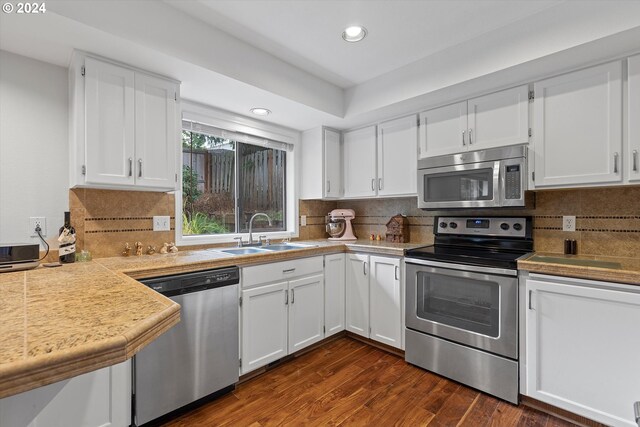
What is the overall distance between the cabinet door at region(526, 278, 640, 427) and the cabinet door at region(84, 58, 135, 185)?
2.61 meters

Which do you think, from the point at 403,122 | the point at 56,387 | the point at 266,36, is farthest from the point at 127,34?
the point at 403,122

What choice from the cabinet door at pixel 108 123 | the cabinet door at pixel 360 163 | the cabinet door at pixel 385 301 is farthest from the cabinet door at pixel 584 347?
the cabinet door at pixel 108 123

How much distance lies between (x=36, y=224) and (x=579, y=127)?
340cm

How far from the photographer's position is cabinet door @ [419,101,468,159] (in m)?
2.37

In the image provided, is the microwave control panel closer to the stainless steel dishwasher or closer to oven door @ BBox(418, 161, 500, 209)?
oven door @ BBox(418, 161, 500, 209)

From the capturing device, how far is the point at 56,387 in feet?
2.64

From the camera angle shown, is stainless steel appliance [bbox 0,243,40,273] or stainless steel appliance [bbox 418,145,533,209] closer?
stainless steel appliance [bbox 0,243,40,273]

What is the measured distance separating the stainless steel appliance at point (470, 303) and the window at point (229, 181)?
158cm

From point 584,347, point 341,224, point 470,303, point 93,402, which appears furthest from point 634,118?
point 93,402

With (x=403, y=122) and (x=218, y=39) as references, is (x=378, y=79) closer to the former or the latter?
(x=403, y=122)

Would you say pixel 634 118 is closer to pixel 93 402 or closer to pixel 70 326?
pixel 70 326

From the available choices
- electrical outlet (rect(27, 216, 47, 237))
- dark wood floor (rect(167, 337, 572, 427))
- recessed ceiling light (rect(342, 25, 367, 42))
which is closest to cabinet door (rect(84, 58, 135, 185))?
electrical outlet (rect(27, 216, 47, 237))

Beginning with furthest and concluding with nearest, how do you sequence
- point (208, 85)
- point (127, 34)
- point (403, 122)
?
1. point (403, 122)
2. point (208, 85)
3. point (127, 34)

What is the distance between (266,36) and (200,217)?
1.55 metres
